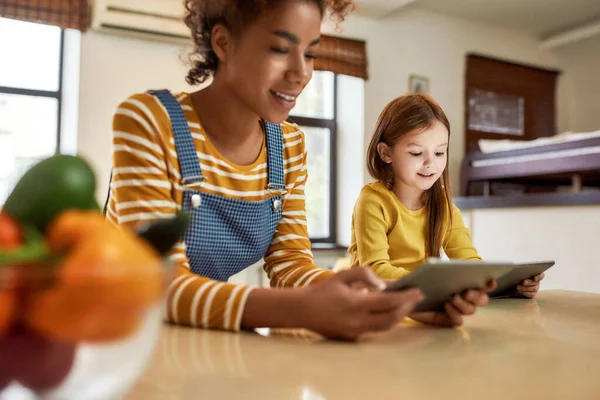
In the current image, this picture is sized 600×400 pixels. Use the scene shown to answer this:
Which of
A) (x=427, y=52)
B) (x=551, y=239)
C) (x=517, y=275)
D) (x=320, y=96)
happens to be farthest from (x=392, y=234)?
(x=427, y=52)

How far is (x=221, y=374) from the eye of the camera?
1.42ft

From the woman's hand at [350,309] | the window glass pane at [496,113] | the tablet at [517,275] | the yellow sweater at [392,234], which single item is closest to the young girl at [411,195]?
the yellow sweater at [392,234]

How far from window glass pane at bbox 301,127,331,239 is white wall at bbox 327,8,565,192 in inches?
13.9

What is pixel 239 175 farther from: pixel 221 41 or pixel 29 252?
pixel 29 252

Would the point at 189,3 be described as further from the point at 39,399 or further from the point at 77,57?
the point at 77,57

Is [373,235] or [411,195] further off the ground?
[411,195]

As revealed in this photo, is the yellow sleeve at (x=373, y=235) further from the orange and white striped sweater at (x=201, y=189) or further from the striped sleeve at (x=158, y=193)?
the striped sleeve at (x=158, y=193)

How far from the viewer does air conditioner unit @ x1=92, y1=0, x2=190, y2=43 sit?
282 cm

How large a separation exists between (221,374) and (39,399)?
0.17 meters

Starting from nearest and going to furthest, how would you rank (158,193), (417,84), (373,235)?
(158,193) < (373,235) < (417,84)

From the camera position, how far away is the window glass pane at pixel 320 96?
12.9ft

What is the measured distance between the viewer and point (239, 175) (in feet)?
3.12

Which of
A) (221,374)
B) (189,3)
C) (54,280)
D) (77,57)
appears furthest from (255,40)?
(77,57)

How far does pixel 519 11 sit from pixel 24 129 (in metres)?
3.38
